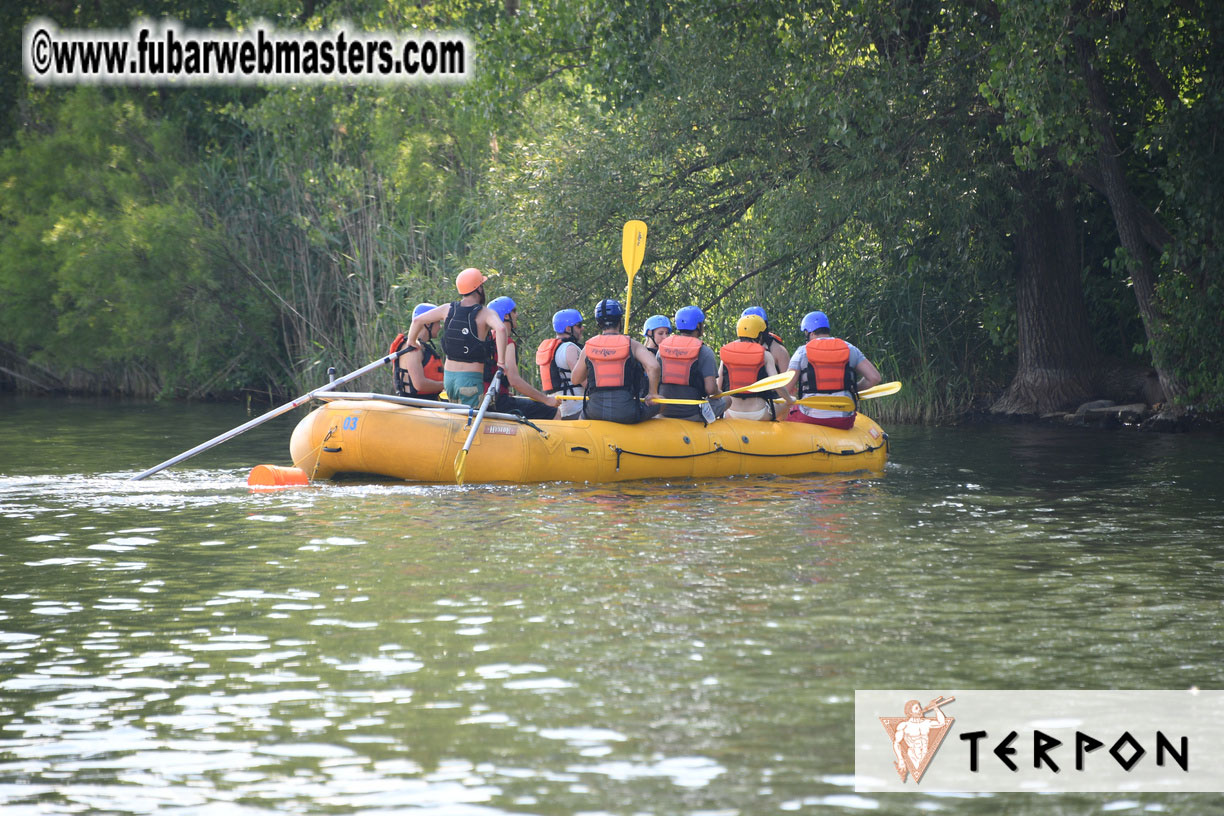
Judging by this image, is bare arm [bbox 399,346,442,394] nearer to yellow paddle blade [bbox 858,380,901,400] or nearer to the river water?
the river water

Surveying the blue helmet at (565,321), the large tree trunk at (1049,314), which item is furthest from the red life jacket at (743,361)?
the large tree trunk at (1049,314)

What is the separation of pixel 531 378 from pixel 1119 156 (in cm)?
668

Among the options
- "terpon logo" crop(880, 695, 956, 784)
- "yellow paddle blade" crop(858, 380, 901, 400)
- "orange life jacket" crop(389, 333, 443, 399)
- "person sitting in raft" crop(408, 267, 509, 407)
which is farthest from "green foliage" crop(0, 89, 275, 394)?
"terpon logo" crop(880, 695, 956, 784)

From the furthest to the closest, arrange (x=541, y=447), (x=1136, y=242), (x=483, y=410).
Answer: (x=1136, y=242), (x=541, y=447), (x=483, y=410)

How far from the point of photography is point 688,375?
1113cm

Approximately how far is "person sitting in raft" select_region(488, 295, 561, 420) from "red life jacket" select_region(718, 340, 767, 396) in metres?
1.35

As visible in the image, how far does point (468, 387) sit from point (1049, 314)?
7.98m

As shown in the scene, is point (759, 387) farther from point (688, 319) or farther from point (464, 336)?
point (464, 336)

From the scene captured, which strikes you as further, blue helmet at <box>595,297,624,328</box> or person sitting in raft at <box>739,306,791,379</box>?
person sitting in raft at <box>739,306,791,379</box>

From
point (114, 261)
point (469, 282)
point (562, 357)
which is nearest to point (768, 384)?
point (562, 357)

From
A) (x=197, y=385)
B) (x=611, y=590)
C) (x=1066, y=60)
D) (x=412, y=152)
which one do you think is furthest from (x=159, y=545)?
(x=197, y=385)

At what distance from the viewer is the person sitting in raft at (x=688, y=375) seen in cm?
1112

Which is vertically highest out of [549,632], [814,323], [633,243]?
[633,243]

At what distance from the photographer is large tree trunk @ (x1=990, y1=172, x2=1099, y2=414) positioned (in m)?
16.1
